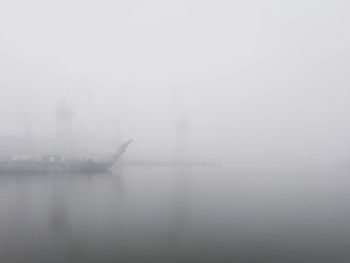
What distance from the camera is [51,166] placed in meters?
78.4

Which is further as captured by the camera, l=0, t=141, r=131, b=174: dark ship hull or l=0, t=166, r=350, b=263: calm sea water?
l=0, t=141, r=131, b=174: dark ship hull

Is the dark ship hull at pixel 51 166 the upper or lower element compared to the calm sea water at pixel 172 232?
lower

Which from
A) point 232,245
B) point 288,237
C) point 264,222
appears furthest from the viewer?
point 264,222

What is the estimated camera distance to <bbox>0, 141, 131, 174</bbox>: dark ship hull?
73.0m

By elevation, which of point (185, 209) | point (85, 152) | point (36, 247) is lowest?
point (85, 152)

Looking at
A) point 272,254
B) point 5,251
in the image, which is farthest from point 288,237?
point 5,251

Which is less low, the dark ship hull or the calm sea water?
the calm sea water

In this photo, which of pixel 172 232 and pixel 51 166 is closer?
pixel 172 232

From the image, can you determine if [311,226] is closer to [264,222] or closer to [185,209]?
[264,222]

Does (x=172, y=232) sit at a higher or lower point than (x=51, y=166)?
higher

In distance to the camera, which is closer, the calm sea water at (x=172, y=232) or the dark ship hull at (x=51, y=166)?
the calm sea water at (x=172, y=232)

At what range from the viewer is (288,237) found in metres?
17.0

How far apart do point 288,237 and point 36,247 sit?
1499 centimetres

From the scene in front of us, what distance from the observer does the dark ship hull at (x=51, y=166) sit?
7303 centimetres
